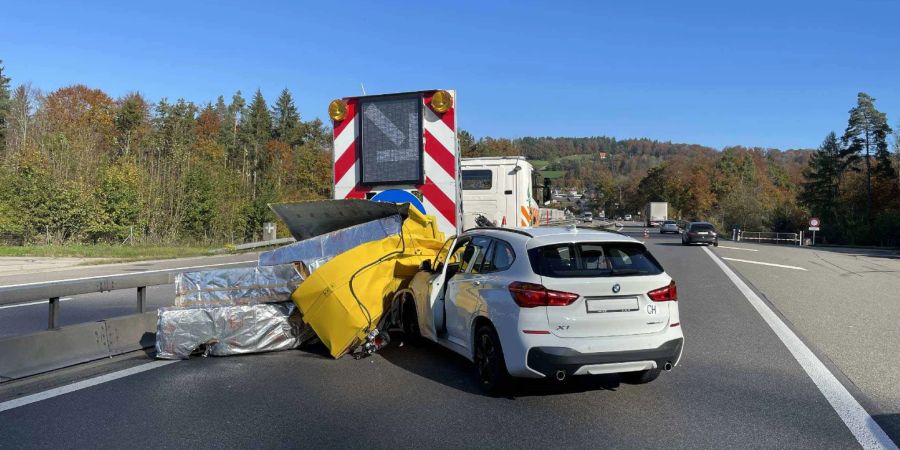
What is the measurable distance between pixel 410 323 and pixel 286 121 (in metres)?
82.3

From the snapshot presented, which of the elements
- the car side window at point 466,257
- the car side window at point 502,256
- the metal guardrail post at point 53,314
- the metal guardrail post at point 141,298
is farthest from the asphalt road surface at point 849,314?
the metal guardrail post at point 141,298

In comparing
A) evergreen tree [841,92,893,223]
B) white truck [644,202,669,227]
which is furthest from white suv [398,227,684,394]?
white truck [644,202,669,227]

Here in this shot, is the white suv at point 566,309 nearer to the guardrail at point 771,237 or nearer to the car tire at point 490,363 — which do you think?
the car tire at point 490,363

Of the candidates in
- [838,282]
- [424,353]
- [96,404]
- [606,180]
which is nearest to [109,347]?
[96,404]

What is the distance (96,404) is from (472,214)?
832cm

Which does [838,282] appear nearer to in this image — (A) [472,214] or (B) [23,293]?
(A) [472,214]

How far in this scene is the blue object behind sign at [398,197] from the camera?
876 centimetres

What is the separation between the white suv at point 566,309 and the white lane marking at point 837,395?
145 centimetres

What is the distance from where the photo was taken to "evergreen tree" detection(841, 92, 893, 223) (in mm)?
68500

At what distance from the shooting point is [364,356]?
760cm

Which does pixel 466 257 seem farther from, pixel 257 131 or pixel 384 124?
pixel 257 131

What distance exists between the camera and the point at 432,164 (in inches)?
348

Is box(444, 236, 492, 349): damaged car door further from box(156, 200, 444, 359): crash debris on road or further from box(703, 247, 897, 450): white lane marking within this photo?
box(703, 247, 897, 450): white lane marking

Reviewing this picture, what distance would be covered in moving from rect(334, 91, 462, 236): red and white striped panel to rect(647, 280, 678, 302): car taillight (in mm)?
3528
